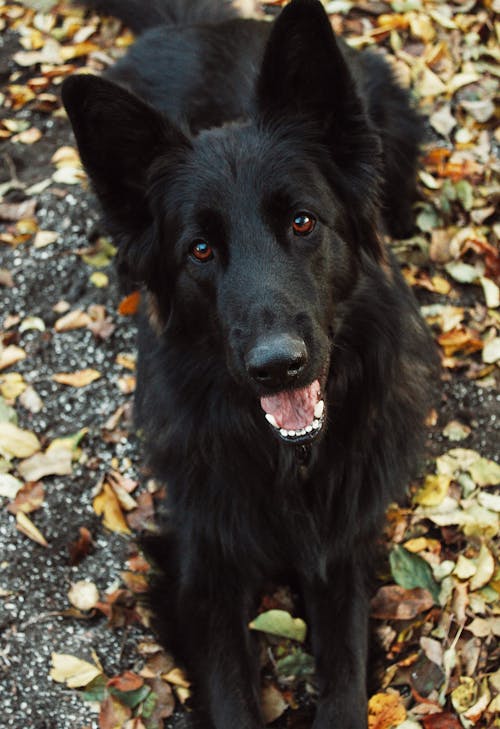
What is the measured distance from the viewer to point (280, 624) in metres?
3.58

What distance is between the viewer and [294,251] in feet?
10.2

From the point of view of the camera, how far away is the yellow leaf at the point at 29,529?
162 inches

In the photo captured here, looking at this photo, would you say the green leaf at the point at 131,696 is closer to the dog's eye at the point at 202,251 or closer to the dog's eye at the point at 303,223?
the dog's eye at the point at 202,251

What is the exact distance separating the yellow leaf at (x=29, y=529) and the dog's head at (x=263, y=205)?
4.09 feet

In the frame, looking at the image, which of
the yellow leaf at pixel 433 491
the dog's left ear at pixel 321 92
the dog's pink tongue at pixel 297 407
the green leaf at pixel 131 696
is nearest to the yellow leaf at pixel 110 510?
the green leaf at pixel 131 696

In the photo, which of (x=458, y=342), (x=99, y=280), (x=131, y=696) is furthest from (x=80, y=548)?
(x=458, y=342)

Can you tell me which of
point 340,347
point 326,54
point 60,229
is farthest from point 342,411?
point 60,229

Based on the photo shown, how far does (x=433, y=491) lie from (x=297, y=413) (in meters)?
1.20

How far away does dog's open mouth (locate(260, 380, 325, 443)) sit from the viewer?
305 centimetres

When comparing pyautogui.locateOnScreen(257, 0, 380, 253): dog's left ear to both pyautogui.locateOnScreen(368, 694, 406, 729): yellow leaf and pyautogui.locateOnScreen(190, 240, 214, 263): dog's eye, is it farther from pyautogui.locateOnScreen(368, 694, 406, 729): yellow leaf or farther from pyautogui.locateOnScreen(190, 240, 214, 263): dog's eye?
pyautogui.locateOnScreen(368, 694, 406, 729): yellow leaf

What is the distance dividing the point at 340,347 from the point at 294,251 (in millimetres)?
392

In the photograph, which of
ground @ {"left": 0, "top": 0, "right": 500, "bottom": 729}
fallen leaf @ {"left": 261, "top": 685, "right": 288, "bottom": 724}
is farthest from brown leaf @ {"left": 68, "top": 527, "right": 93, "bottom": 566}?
fallen leaf @ {"left": 261, "top": 685, "right": 288, "bottom": 724}

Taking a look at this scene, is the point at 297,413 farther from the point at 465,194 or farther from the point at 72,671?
the point at 465,194

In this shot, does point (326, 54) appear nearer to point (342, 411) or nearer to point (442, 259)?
point (342, 411)
